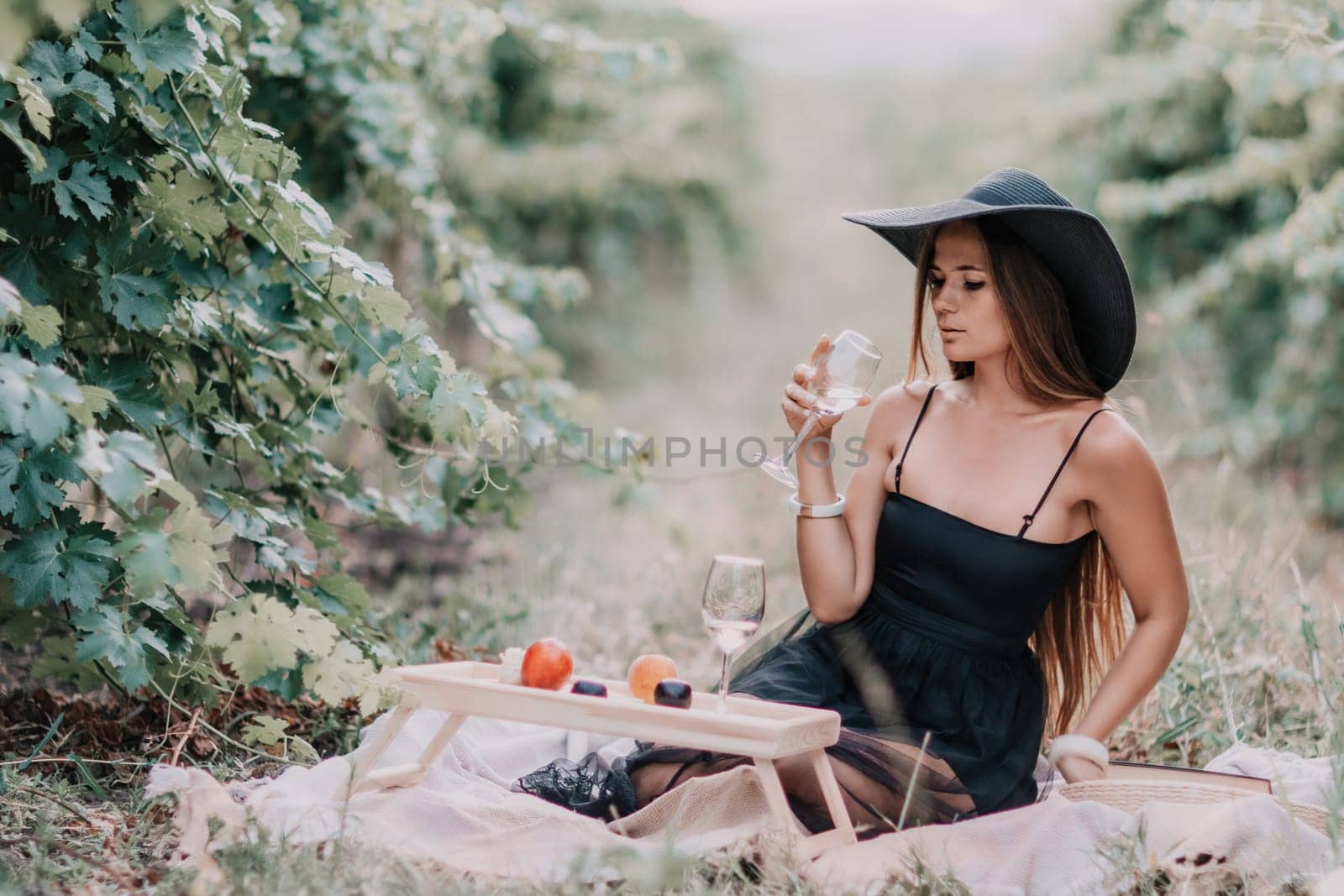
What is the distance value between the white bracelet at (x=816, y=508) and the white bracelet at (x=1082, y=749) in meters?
0.74

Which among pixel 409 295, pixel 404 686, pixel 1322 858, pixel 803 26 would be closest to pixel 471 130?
pixel 409 295

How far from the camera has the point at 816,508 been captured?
9.84 ft

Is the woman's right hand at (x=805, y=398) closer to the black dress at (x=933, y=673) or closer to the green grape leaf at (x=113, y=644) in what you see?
the black dress at (x=933, y=673)

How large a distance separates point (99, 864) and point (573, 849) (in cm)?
88

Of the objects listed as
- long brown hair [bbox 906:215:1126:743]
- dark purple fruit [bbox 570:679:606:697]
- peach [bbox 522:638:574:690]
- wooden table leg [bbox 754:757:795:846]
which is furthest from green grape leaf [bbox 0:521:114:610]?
long brown hair [bbox 906:215:1126:743]

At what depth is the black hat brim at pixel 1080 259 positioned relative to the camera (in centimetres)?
286

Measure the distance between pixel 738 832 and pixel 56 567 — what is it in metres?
1.55

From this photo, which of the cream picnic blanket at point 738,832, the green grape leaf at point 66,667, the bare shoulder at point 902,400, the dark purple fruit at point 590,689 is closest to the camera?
the cream picnic blanket at point 738,832

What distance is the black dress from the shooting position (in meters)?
2.80

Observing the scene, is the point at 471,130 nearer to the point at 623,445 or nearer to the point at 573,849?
the point at 623,445

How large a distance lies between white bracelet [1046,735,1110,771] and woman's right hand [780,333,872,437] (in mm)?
900

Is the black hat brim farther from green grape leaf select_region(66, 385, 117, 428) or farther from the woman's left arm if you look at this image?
green grape leaf select_region(66, 385, 117, 428)

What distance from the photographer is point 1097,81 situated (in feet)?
29.2

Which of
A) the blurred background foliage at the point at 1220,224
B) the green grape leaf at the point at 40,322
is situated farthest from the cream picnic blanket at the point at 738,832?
the blurred background foliage at the point at 1220,224
